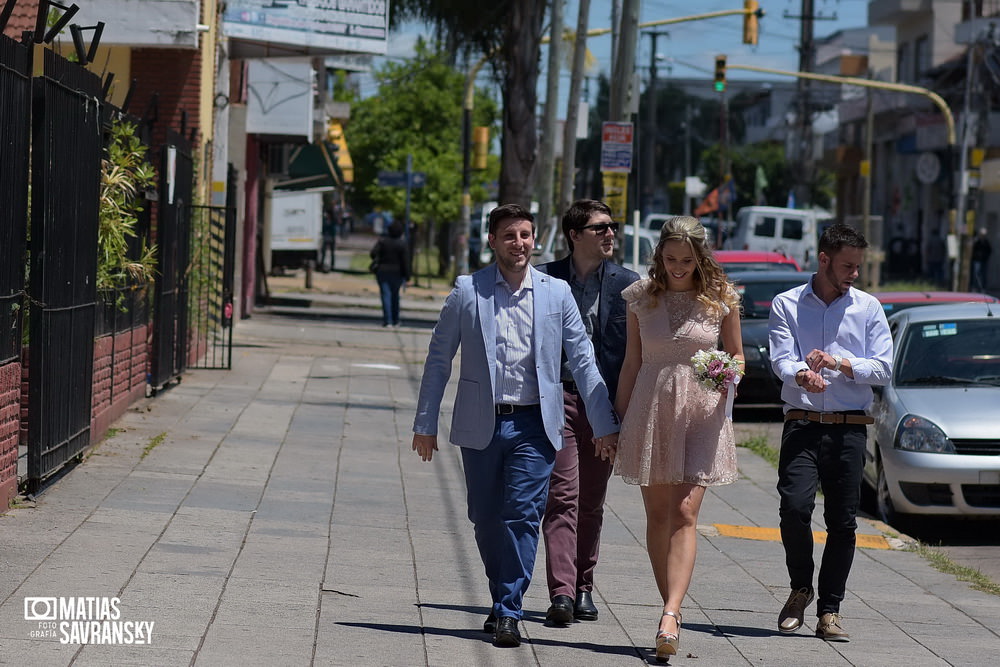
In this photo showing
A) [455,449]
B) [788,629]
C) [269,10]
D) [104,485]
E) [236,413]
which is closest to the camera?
[788,629]

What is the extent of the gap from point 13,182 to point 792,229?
41.3 meters

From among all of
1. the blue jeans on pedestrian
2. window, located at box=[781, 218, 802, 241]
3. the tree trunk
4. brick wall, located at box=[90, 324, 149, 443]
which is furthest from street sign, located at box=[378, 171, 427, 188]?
brick wall, located at box=[90, 324, 149, 443]

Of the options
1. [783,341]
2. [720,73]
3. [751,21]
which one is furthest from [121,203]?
[720,73]

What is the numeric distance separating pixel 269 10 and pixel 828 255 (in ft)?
55.4

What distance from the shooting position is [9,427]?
27.3 ft

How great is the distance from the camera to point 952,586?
862 centimetres

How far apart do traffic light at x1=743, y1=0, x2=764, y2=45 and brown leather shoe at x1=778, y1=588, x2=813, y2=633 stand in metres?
22.6

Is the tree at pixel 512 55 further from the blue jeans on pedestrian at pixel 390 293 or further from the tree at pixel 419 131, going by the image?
the tree at pixel 419 131

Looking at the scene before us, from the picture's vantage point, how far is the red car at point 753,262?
22922 mm

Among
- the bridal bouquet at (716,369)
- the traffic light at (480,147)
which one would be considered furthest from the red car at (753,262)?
the bridal bouquet at (716,369)

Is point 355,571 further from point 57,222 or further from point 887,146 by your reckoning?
point 887,146

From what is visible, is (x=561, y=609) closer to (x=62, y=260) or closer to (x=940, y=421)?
(x=62, y=260)

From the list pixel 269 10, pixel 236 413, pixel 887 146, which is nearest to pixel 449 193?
pixel 887 146

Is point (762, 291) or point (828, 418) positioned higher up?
point (762, 291)
